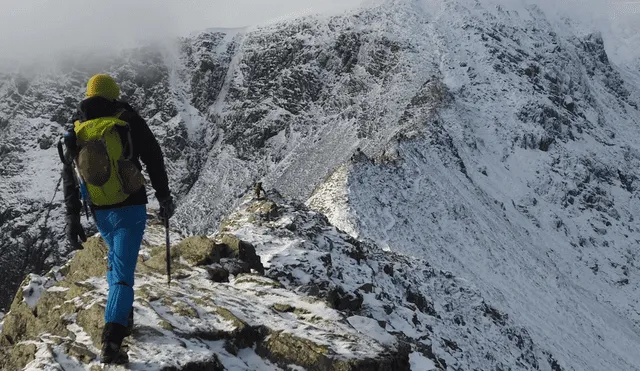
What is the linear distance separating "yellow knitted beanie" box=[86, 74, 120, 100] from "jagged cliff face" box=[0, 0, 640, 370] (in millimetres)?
5521

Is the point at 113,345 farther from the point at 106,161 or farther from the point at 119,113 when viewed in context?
the point at 119,113

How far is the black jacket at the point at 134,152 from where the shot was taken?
7.79 metres

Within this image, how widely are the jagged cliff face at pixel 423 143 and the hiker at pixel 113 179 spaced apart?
5.08 meters

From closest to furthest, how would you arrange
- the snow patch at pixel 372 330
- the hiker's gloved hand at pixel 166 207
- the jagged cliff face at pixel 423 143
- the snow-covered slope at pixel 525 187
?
the hiker's gloved hand at pixel 166 207 < the snow patch at pixel 372 330 < the snow-covered slope at pixel 525 187 < the jagged cliff face at pixel 423 143

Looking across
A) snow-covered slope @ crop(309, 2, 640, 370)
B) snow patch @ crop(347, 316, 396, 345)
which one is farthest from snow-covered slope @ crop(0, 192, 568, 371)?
snow-covered slope @ crop(309, 2, 640, 370)

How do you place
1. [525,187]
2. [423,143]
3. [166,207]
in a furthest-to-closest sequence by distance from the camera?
[525,187]
[423,143]
[166,207]

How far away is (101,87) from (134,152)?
2.83ft

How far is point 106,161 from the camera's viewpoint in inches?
301

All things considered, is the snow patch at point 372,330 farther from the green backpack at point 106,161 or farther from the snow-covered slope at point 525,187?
the snow-covered slope at point 525,187

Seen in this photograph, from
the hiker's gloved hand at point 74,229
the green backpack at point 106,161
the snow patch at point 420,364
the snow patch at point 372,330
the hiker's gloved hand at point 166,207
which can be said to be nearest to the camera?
the green backpack at point 106,161

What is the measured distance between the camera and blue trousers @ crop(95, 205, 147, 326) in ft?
25.8

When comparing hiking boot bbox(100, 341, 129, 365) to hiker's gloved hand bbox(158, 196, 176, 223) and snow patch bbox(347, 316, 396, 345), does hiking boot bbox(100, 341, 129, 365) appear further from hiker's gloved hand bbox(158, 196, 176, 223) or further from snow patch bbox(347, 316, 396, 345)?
snow patch bbox(347, 316, 396, 345)

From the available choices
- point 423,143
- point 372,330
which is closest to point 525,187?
point 423,143

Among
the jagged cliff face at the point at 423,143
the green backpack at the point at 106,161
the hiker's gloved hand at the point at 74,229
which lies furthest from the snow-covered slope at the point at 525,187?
the green backpack at the point at 106,161
